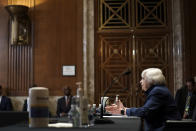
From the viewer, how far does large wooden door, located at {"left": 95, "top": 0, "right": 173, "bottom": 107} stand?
9781mm

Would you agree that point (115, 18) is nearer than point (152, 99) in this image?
No

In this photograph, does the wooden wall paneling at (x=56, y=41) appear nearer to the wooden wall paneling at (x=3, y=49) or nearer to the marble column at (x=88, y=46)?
the marble column at (x=88, y=46)

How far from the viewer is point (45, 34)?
32.4ft

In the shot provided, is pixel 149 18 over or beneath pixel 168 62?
over

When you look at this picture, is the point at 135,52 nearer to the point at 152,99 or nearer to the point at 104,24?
the point at 104,24

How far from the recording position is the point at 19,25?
9648 mm

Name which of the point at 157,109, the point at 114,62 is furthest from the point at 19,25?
the point at 157,109

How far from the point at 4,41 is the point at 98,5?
2725mm

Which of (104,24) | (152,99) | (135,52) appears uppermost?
(104,24)

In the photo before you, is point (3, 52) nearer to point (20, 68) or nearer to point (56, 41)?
point (20, 68)

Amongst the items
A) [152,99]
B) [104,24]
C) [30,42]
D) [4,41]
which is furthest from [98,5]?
[152,99]

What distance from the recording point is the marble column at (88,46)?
9672 millimetres

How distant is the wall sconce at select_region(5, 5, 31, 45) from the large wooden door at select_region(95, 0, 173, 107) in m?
1.87

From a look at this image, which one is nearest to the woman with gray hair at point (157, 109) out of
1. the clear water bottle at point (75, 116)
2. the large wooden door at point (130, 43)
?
the clear water bottle at point (75, 116)
